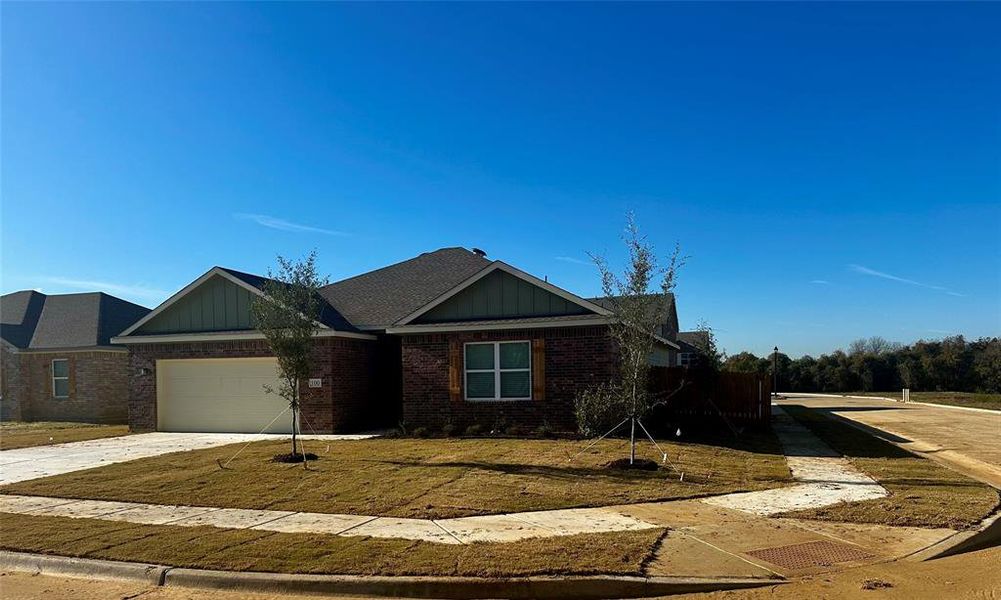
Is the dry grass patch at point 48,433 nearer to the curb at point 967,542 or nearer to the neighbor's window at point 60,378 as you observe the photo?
the neighbor's window at point 60,378

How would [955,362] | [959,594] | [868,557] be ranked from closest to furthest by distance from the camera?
[959,594] → [868,557] → [955,362]

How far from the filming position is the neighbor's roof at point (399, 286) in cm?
2042

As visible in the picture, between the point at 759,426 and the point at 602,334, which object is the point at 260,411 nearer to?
the point at 602,334

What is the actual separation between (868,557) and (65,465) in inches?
564

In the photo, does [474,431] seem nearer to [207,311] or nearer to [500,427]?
[500,427]

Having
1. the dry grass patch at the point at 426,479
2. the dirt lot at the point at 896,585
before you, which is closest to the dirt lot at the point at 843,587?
the dirt lot at the point at 896,585

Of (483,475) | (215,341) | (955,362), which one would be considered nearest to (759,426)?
(483,475)

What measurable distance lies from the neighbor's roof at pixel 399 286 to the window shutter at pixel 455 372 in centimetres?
327

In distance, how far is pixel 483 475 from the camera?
34.9ft

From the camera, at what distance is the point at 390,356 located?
20.6 m

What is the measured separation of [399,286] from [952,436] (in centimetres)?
1713

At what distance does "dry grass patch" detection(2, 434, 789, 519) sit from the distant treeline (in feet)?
114

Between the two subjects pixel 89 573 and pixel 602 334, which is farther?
pixel 602 334

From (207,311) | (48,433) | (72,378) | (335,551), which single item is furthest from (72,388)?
(335,551)
